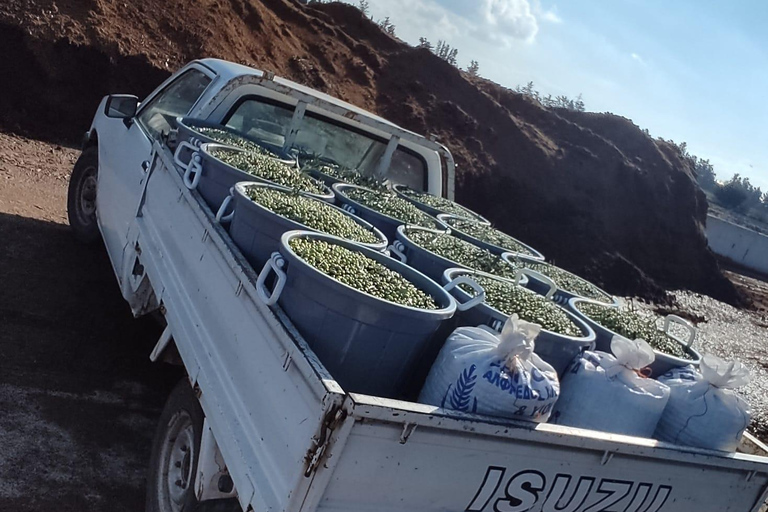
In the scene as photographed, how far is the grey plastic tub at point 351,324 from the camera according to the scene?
222 cm

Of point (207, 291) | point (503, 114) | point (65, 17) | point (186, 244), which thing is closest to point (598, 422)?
point (207, 291)

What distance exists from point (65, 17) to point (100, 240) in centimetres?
671

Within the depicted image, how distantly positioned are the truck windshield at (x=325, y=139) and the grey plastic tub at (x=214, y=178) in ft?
4.80

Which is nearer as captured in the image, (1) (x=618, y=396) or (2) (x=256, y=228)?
(1) (x=618, y=396)

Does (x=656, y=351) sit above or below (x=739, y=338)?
above

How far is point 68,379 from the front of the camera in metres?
3.90

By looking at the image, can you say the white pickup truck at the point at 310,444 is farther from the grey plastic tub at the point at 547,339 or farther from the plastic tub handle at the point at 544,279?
the plastic tub handle at the point at 544,279

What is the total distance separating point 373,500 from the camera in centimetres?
190

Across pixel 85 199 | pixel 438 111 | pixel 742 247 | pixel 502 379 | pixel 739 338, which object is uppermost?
pixel 742 247

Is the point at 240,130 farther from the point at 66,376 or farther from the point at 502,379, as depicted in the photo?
the point at 502,379

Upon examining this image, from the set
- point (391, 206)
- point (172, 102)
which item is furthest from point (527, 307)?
point (172, 102)

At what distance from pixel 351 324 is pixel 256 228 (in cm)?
84

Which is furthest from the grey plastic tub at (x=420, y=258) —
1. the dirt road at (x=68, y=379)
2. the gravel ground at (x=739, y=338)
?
the gravel ground at (x=739, y=338)

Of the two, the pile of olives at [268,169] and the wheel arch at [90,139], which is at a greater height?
the pile of olives at [268,169]
